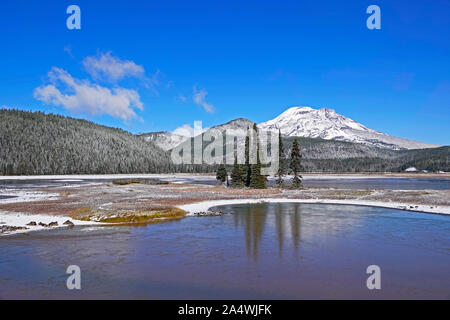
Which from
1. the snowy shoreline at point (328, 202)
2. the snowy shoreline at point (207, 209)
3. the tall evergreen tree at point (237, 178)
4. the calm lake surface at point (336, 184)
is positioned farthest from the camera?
the calm lake surface at point (336, 184)

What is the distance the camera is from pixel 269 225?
31.5 meters

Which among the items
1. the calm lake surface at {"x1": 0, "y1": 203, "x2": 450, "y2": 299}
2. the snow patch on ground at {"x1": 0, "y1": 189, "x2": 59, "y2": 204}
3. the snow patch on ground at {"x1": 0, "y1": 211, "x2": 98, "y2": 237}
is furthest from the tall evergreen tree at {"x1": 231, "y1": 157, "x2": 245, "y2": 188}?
the snow patch on ground at {"x1": 0, "y1": 211, "x2": 98, "y2": 237}

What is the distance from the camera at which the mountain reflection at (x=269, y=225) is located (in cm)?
2388

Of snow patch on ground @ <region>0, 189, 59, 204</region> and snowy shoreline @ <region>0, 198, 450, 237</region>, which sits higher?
snow patch on ground @ <region>0, 189, 59, 204</region>

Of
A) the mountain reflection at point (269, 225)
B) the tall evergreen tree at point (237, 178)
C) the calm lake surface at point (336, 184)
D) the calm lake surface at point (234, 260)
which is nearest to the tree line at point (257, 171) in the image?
the tall evergreen tree at point (237, 178)

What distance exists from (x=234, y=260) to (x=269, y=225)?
475 inches

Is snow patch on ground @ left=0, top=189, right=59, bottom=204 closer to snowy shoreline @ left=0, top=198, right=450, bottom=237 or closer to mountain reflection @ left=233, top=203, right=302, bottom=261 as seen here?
snowy shoreline @ left=0, top=198, right=450, bottom=237

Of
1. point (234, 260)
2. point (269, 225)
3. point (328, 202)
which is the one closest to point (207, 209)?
point (269, 225)

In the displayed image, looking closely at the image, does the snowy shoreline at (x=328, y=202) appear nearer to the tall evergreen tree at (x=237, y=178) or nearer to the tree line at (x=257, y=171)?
the tree line at (x=257, y=171)

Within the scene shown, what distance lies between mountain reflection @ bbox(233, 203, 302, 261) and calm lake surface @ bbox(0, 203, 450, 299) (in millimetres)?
97

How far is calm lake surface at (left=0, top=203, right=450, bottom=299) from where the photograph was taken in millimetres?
15117

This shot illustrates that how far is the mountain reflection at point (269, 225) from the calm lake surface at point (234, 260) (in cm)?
10

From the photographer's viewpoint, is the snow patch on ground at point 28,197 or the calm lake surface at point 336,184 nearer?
the snow patch on ground at point 28,197

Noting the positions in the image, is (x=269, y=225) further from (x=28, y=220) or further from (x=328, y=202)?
(x=28, y=220)
